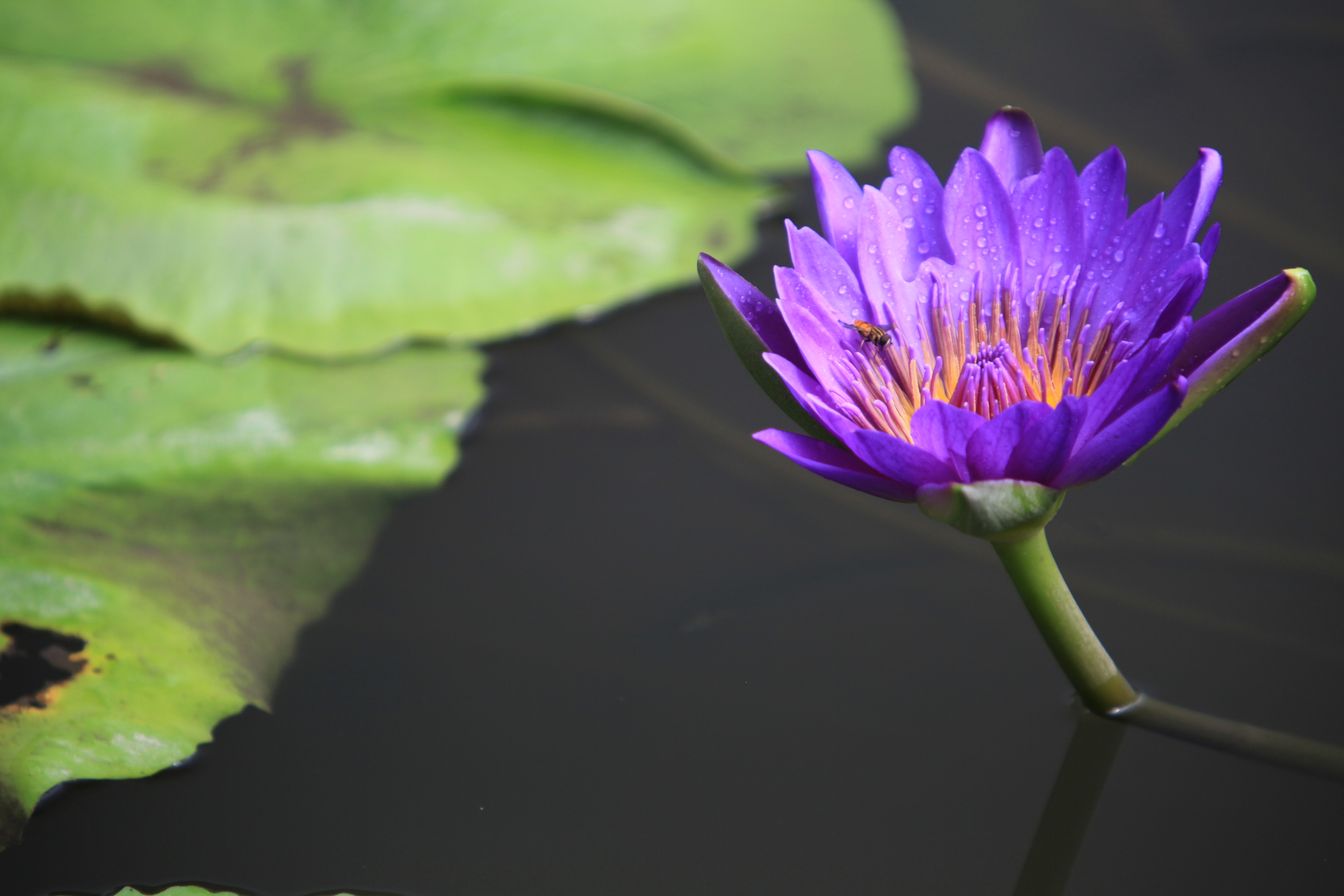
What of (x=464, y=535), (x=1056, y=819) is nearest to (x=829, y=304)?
(x=1056, y=819)

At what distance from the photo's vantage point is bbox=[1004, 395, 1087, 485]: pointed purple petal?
0.80 metres

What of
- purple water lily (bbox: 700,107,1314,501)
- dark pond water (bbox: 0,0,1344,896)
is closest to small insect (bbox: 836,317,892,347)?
purple water lily (bbox: 700,107,1314,501)

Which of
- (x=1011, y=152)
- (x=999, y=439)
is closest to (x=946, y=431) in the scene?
(x=999, y=439)

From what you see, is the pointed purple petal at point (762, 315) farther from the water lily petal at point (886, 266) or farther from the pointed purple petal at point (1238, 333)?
the pointed purple petal at point (1238, 333)

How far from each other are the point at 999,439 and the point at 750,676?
680 millimetres

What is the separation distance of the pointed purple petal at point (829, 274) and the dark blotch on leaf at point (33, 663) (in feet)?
3.71

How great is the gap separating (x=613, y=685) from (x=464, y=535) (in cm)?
40

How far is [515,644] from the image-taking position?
4.86 ft

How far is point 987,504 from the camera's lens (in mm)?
821

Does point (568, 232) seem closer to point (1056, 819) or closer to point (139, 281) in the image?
point (139, 281)

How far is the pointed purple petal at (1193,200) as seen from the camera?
90cm

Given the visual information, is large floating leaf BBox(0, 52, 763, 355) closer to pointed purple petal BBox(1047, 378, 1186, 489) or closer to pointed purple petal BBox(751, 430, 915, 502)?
pointed purple petal BBox(751, 430, 915, 502)

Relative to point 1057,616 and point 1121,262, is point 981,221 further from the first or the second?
point 1057,616

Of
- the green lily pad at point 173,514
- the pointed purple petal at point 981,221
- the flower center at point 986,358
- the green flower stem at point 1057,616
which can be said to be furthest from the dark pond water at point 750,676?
the pointed purple petal at point 981,221
